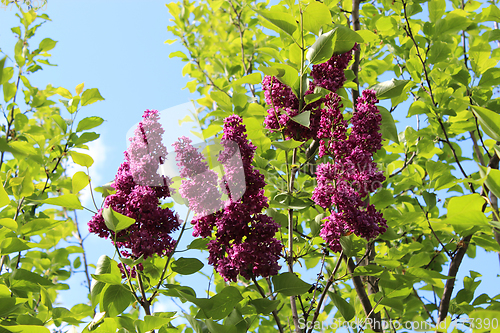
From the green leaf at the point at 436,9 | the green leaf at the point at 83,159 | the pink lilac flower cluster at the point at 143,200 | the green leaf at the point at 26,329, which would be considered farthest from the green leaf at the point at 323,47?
the green leaf at the point at 436,9

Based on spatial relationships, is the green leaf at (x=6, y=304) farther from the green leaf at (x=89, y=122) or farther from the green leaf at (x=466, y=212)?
the green leaf at (x=89, y=122)

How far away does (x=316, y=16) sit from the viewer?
1500mm

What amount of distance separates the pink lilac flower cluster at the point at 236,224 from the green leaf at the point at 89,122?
4.75 feet

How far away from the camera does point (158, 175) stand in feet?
4.38

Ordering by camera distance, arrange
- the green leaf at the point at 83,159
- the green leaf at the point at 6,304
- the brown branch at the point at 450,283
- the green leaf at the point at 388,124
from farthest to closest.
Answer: the brown branch at the point at 450,283, the green leaf at the point at 388,124, the green leaf at the point at 83,159, the green leaf at the point at 6,304

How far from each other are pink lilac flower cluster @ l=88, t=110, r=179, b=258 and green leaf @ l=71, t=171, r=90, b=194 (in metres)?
0.24

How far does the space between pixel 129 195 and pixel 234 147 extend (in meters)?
A: 0.40

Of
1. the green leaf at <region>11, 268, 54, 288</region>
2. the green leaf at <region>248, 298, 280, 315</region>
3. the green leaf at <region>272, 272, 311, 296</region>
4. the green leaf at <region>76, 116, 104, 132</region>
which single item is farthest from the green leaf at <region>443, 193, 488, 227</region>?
the green leaf at <region>76, 116, 104, 132</region>

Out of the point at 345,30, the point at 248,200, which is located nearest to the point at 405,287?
the point at 248,200

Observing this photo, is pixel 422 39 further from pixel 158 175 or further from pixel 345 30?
pixel 158 175

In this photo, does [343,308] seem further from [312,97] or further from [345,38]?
[345,38]

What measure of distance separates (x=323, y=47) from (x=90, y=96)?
177 cm

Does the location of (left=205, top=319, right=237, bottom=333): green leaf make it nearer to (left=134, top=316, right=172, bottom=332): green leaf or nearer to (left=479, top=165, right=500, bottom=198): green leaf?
(left=134, top=316, right=172, bottom=332): green leaf

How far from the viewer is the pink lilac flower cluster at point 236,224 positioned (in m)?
1.29
